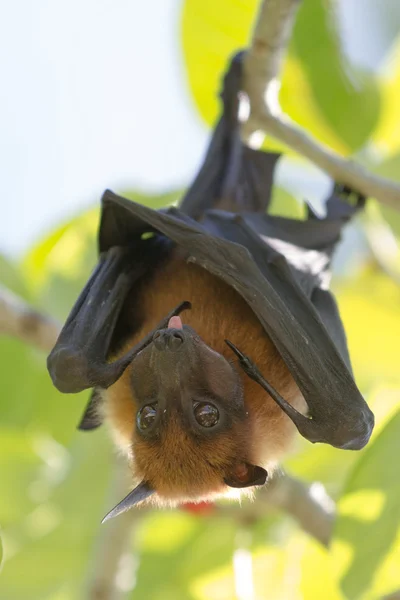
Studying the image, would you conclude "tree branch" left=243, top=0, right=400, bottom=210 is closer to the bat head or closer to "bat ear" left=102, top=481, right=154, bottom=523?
the bat head

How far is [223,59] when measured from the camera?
16.0 feet

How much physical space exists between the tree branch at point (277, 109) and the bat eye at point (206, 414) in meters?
1.35

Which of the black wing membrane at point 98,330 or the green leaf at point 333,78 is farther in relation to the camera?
the green leaf at point 333,78

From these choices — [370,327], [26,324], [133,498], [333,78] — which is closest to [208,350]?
[133,498]

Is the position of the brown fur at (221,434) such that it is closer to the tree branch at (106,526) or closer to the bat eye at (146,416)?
the bat eye at (146,416)

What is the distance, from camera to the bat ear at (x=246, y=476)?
347 centimetres

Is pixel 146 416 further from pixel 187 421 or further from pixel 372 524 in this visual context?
pixel 372 524

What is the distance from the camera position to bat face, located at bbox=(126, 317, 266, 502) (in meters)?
3.32

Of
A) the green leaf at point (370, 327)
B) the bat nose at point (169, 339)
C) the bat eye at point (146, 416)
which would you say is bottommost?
the green leaf at point (370, 327)

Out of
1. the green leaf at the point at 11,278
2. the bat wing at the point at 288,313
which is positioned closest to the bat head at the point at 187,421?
the bat wing at the point at 288,313

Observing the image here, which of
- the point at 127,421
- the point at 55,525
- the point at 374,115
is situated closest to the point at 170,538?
the point at 55,525

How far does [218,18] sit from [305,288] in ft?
5.88

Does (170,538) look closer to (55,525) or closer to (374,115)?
(55,525)

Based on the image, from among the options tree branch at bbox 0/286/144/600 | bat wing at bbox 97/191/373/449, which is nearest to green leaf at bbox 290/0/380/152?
bat wing at bbox 97/191/373/449
